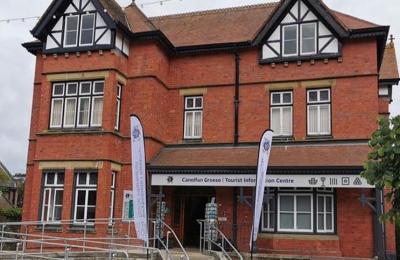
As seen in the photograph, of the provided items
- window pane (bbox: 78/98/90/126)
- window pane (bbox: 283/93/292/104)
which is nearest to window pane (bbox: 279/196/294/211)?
window pane (bbox: 283/93/292/104)

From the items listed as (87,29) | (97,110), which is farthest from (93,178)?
(87,29)

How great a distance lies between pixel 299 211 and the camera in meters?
17.2

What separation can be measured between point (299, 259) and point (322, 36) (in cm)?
787

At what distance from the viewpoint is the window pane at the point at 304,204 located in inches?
675

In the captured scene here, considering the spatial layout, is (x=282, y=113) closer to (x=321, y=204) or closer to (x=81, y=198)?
(x=321, y=204)

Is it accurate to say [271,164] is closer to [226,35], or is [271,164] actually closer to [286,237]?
[286,237]

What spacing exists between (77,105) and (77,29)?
2841mm

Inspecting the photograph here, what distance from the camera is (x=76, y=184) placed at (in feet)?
58.0

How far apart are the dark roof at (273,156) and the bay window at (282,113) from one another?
2.23ft

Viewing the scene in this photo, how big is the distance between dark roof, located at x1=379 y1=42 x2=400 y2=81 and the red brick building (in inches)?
96.7

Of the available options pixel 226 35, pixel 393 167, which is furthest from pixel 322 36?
pixel 393 167

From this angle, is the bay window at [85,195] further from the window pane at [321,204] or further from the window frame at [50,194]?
the window pane at [321,204]

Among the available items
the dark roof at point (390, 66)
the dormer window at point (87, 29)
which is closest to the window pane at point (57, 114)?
the dormer window at point (87, 29)

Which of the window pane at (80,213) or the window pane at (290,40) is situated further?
the window pane at (290,40)
